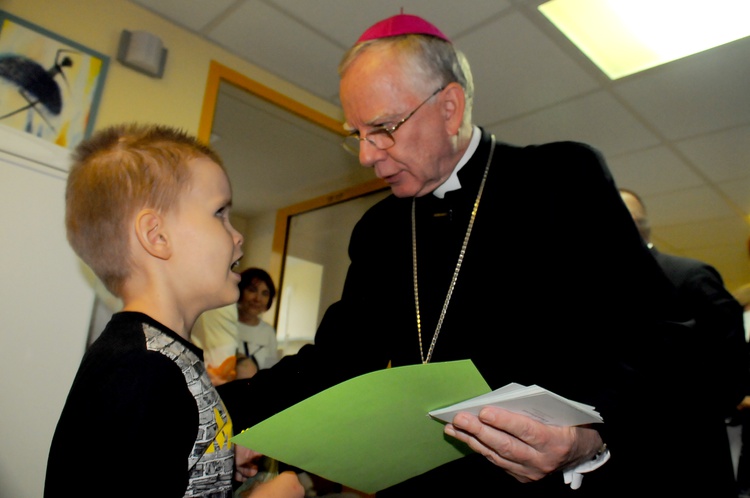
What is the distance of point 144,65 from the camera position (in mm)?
2664

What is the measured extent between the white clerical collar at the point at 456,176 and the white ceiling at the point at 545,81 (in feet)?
4.62

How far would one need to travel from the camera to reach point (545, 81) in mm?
3248

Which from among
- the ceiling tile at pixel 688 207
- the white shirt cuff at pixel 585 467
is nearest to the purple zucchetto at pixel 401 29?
the white shirt cuff at pixel 585 467

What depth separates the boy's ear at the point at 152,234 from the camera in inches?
38.1

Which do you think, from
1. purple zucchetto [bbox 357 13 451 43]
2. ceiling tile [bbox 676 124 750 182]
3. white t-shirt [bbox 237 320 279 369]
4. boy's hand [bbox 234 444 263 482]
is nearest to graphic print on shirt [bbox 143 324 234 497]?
boy's hand [bbox 234 444 263 482]

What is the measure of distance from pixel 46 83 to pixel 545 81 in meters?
2.68

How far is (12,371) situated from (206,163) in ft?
2.13

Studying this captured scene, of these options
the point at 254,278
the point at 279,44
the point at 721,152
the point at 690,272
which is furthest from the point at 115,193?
the point at 721,152

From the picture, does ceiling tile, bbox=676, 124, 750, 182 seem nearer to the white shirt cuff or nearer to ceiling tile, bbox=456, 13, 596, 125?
ceiling tile, bbox=456, 13, 596, 125

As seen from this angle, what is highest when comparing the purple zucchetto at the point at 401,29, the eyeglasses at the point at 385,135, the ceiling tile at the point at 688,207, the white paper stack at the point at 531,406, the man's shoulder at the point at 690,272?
the ceiling tile at the point at 688,207

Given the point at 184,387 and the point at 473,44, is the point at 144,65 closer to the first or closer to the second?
the point at 473,44

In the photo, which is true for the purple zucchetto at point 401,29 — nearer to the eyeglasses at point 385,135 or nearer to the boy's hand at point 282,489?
the eyeglasses at point 385,135

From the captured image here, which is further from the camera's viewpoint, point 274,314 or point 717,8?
point 274,314

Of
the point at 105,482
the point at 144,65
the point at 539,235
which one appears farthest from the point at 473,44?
the point at 105,482
